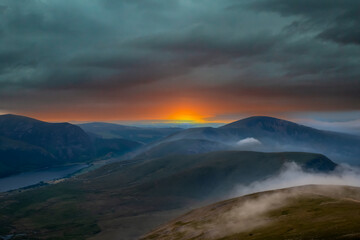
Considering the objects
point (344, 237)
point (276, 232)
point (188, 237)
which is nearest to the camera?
point (344, 237)

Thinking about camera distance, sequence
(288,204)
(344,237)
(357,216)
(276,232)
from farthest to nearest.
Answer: (288,204) → (276,232) → (357,216) → (344,237)

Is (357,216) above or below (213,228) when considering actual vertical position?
above

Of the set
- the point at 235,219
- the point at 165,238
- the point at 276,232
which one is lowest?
the point at 165,238

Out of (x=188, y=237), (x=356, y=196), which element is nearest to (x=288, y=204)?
(x=356, y=196)

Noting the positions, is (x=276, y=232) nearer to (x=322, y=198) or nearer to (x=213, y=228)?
(x=213, y=228)

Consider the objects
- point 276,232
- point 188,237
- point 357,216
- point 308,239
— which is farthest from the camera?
point 188,237

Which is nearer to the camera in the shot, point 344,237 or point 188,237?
point 344,237

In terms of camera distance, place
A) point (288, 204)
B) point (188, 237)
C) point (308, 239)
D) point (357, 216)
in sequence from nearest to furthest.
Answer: point (308, 239)
point (357, 216)
point (188, 237)
point (288, 204)

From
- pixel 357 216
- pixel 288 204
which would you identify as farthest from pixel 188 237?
pixel 357 216

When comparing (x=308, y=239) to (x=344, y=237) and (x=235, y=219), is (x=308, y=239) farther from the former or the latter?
(x=235, y=219)
